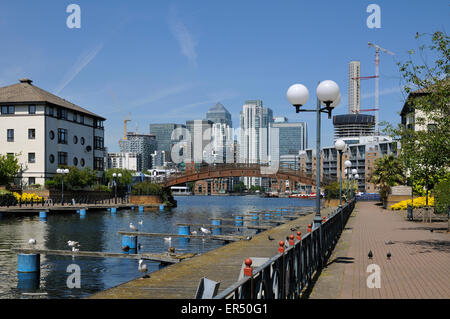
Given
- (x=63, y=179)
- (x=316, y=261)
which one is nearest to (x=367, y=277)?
(x=316, y=261)

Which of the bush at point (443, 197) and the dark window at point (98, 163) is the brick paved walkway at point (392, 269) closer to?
the bush at point (443, 197)

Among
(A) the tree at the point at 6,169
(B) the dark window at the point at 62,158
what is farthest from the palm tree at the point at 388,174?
(A) the tree at the point at 6,169

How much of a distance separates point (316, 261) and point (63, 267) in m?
12.7

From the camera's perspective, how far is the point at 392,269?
13.3m

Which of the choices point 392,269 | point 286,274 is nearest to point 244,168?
point 392,269

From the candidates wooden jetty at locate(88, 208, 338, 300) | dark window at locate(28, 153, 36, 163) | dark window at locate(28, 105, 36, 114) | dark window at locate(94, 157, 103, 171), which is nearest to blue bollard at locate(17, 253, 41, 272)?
wooden jetty at locate(88, 208, 338, 300)

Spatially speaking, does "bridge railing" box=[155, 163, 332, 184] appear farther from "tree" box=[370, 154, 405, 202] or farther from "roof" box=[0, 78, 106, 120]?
"roof" box=[0, 78, 106, 120]

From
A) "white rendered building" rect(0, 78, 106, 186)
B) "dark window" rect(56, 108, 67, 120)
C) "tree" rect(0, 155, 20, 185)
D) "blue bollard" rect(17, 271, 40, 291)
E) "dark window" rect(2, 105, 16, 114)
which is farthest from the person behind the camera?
"dark window" rect(56, 108, 67, 120)

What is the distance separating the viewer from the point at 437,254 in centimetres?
1639

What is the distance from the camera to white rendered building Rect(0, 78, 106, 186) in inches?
2729

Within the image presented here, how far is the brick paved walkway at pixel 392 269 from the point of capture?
10273 mm

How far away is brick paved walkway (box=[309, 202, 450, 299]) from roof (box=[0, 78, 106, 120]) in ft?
198

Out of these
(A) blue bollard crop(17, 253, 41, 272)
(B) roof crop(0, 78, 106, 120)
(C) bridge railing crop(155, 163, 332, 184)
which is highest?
(B) roof crop(0, 78, 106, 120)
